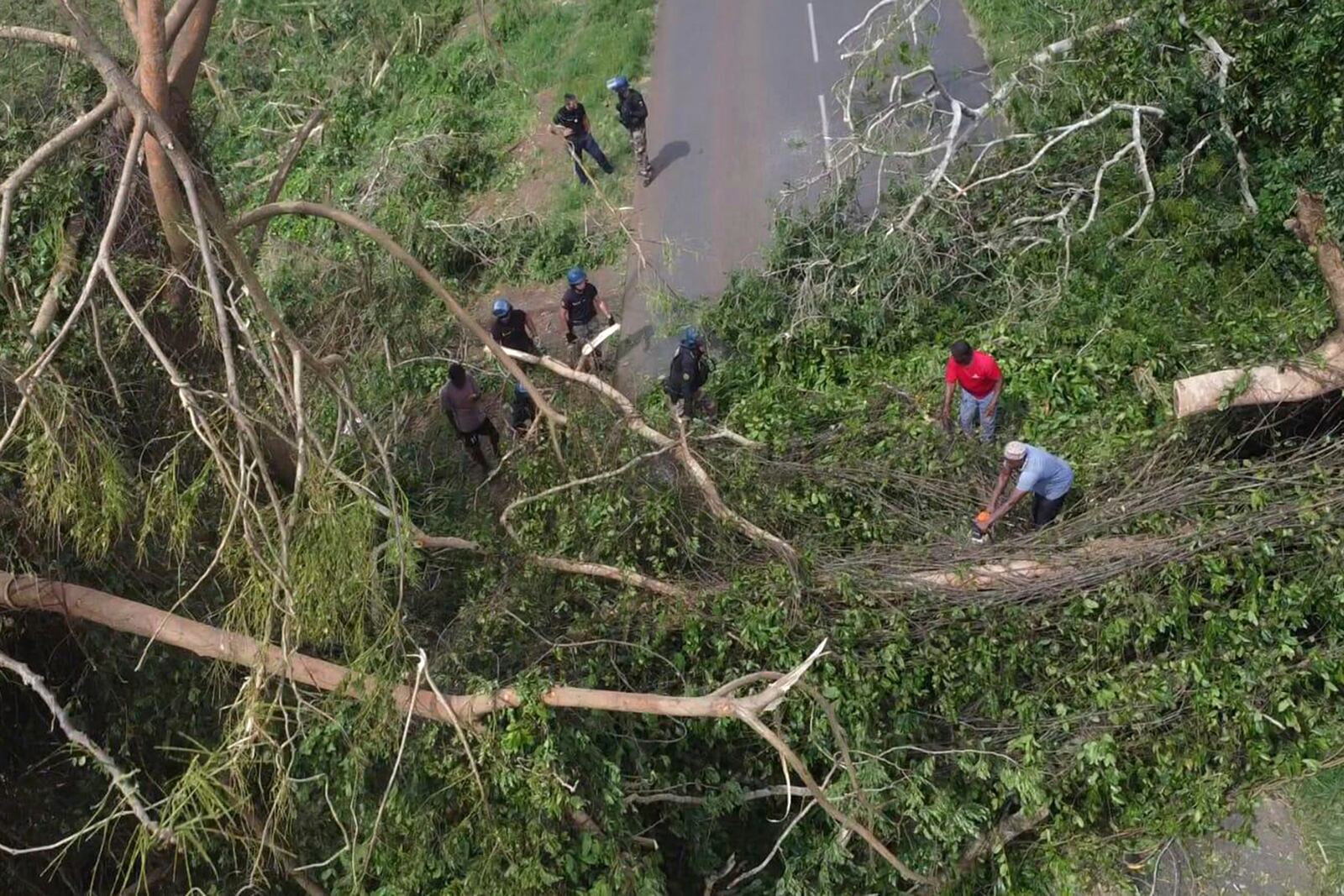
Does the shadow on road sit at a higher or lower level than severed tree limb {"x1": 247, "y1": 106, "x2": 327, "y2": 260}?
lower

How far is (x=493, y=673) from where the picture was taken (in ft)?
18.6

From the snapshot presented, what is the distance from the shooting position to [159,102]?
5574mm

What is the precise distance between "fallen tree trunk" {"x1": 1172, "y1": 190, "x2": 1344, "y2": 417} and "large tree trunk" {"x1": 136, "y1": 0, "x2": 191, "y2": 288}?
6067 mm

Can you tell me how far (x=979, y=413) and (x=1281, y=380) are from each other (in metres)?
1.87

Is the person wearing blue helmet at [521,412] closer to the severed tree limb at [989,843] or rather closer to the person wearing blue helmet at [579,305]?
the person wearing blue helmet at [579,305]

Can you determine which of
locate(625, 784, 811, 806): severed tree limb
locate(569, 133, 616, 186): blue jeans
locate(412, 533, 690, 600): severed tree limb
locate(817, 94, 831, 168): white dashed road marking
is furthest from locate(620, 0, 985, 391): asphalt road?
locate(625, 784, 811, 806): severed tree limb

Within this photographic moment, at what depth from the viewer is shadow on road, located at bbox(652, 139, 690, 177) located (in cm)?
1133

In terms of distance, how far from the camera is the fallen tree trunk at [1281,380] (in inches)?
254

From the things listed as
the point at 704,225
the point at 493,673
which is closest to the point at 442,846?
the point at 493,673

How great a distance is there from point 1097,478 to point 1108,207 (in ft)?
10.9

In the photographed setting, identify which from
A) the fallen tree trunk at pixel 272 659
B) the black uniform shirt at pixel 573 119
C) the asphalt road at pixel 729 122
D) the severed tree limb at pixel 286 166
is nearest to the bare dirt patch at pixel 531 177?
the black uniform shirt at pixel 573 119

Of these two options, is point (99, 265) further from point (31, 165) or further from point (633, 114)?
point (633, 114)

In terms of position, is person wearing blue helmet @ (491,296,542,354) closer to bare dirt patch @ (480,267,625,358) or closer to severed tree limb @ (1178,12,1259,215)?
bare dirt patch @ (480,267,625,358)

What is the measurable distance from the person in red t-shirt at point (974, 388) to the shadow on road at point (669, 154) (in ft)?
16.5
